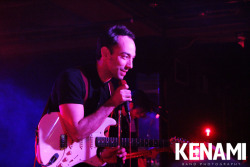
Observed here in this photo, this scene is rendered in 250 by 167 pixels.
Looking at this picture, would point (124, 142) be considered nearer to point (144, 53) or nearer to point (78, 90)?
point (78, 90)

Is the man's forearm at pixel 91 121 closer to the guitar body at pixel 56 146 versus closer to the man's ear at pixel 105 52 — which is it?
the guitar body at pixel 56 146

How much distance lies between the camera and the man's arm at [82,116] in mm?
2186

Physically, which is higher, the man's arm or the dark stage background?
the dark stage background

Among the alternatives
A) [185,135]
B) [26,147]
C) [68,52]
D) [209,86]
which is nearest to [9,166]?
[26,147]

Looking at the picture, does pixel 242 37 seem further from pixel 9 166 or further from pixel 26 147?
pixel 9 166

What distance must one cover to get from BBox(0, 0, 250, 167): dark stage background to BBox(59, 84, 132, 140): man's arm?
2.57 meters

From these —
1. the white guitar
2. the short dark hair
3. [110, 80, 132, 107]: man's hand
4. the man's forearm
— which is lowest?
the white guitar

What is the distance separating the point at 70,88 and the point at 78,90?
7 cm

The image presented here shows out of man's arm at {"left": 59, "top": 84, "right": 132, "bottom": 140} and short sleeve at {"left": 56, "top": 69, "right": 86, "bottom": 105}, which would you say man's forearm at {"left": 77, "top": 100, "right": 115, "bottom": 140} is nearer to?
man's arm at {"left": 59, "top": 84, "right": 132, "bottom": 140}

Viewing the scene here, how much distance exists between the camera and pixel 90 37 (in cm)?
660

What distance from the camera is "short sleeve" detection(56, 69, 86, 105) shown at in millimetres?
2195

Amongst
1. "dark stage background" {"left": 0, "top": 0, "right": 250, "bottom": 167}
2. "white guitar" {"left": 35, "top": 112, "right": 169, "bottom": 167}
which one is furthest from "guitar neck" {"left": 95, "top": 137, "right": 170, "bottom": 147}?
"dark stage background" {"left": 0, "top": 0, "right": 250, "bottom": 167}

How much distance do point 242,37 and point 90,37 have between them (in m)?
3.07

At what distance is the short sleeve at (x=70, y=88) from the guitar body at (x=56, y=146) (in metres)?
0.20
